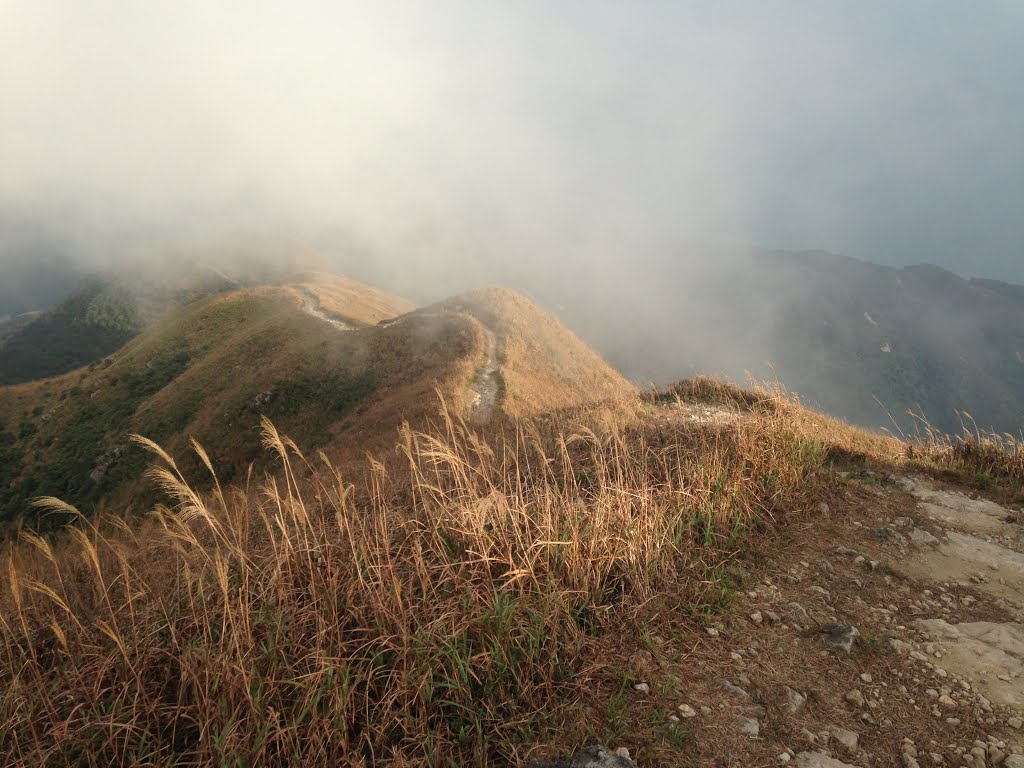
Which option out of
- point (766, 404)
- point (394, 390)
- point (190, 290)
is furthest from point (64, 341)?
point (766, 404)

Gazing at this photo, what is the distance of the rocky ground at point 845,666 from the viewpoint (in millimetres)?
3357

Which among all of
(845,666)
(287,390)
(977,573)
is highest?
(845,666)

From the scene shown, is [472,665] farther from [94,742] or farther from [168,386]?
[168,386]

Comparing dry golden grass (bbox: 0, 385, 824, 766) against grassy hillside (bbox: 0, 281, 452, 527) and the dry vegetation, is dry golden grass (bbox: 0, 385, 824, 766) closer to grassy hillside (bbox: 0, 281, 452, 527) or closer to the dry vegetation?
the dry vegetation

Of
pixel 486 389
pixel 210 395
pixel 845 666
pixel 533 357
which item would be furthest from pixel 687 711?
pixel 210 395

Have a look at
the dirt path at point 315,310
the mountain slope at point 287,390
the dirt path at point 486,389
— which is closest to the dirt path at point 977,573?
the mountain slope at point 287,390

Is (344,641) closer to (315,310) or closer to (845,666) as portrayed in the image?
(845,666)

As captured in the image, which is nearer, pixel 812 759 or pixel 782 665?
pixel 812 759

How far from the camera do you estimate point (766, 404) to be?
1179cm

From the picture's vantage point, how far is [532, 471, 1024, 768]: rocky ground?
3357mm

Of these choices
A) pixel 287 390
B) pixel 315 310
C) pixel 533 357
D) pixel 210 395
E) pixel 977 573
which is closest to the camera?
pixel 977 573

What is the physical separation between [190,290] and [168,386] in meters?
89.5

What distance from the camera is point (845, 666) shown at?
4.13 m

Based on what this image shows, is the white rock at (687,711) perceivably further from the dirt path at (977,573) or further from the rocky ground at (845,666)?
the dirt path at (977,573)
